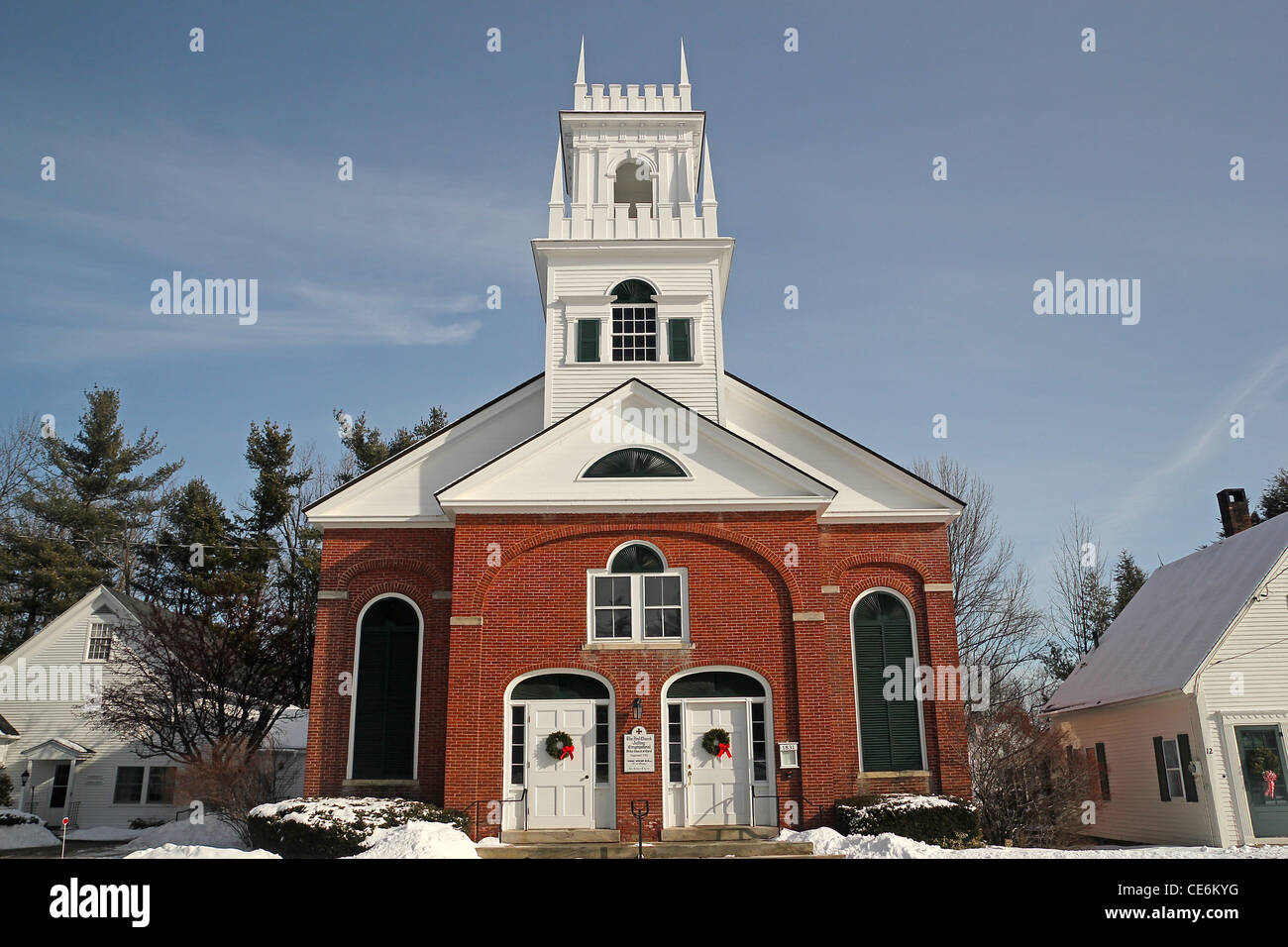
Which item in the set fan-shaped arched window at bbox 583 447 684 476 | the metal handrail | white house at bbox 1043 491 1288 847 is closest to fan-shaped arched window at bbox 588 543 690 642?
fan-shaped arched window at bbox 583 447 684 476

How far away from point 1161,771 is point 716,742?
12023mm

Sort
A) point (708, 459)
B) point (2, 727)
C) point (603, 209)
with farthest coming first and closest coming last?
1. point (2, 727)
2. point (603, 209)
3. point (708, 459)

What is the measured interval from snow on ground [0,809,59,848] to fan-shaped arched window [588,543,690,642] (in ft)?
62.1

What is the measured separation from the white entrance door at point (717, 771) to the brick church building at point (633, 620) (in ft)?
0.13

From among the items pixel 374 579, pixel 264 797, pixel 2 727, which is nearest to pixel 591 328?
pixel 374 579

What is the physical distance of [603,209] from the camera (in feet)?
80.3

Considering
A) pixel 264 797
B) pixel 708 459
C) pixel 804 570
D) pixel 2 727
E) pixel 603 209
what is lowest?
pixel 264 797

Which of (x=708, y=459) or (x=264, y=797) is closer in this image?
(x=708, y=459)

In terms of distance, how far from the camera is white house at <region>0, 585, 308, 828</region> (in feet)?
105

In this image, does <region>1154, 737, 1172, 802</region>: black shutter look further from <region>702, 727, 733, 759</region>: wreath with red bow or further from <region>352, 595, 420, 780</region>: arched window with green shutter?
<region>352, 595, 420, 780</region>: arched window with green shutter

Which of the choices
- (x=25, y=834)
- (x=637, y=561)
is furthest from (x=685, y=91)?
(x=25, y=834)

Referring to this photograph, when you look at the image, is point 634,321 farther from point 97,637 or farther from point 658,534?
point 97,637
